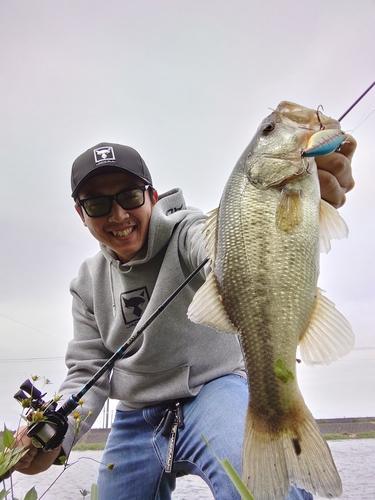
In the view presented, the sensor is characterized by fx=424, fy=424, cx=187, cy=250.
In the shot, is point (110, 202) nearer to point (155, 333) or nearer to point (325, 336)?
point (155, 333)

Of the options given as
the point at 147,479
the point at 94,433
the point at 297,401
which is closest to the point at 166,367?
the point at 147,479

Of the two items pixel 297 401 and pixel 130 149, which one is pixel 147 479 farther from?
pixel 130 149

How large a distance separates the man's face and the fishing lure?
5.50ft

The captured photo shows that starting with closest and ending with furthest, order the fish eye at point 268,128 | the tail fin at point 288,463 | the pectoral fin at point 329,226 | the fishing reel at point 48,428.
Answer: the tail fin at point 288,463, the pectoral fin at point 329,226, the fish eye at point 268,128, the fishing reel at point 48,428

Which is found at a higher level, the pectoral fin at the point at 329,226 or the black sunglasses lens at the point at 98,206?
the black sunglasses lens at the point at 98,206

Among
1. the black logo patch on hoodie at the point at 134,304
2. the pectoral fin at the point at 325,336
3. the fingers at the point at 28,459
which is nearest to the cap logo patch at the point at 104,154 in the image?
the black logo patch on hoodie at the point at 134,304

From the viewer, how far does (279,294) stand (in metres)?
1.26

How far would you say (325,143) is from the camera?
123 cm

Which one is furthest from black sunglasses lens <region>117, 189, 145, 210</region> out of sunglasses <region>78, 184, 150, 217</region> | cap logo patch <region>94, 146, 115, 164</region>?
cap logo patch <region>94, 146, 115, 164</region>

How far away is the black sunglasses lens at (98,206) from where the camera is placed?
276cm

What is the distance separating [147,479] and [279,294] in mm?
2130

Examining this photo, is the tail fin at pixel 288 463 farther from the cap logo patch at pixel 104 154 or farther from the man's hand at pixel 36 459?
the cap logo patch at pixel 104 154

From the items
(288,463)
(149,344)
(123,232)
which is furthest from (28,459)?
(288,463)

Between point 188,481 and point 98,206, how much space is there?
441 cm
